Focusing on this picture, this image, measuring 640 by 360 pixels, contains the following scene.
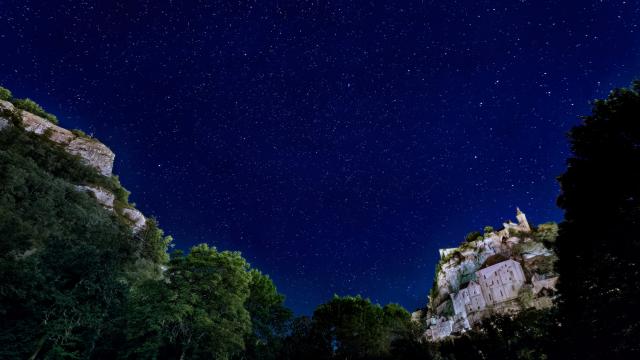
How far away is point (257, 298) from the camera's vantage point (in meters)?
41.7

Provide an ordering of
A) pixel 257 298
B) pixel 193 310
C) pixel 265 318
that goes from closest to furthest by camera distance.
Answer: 1. pixel 193 310
2. pixel 265 318
3. pixel 257 298

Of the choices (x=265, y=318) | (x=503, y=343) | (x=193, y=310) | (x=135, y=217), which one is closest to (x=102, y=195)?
(x=135, y=217)

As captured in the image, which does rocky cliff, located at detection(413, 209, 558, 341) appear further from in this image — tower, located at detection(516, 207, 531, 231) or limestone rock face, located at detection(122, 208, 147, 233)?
limestone rock face, located at detection(122, 208, 147, 233)

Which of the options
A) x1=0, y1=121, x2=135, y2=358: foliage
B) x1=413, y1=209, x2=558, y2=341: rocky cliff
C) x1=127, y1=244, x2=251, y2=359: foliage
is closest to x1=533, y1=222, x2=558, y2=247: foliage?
x1=413, y1=209, x2=558, y2=341: rocky cliff

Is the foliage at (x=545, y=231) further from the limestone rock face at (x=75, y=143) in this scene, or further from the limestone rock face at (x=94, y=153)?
the limestone rock face at (x=75, y=143)

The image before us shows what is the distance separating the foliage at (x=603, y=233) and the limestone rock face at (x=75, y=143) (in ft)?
323

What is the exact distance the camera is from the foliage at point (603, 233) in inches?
571

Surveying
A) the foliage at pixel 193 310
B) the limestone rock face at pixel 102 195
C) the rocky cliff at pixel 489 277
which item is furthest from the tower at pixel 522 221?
the limestone rock face at pixel 102 195

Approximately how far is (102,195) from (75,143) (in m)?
23.0

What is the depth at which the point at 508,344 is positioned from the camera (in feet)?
45.1

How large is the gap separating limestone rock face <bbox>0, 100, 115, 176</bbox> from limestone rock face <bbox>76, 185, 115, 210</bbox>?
12.5 m

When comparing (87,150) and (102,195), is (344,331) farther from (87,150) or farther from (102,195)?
(87,150)

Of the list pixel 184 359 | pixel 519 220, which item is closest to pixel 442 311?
pixel 519 220

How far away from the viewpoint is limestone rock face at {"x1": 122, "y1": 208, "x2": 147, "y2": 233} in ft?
270
